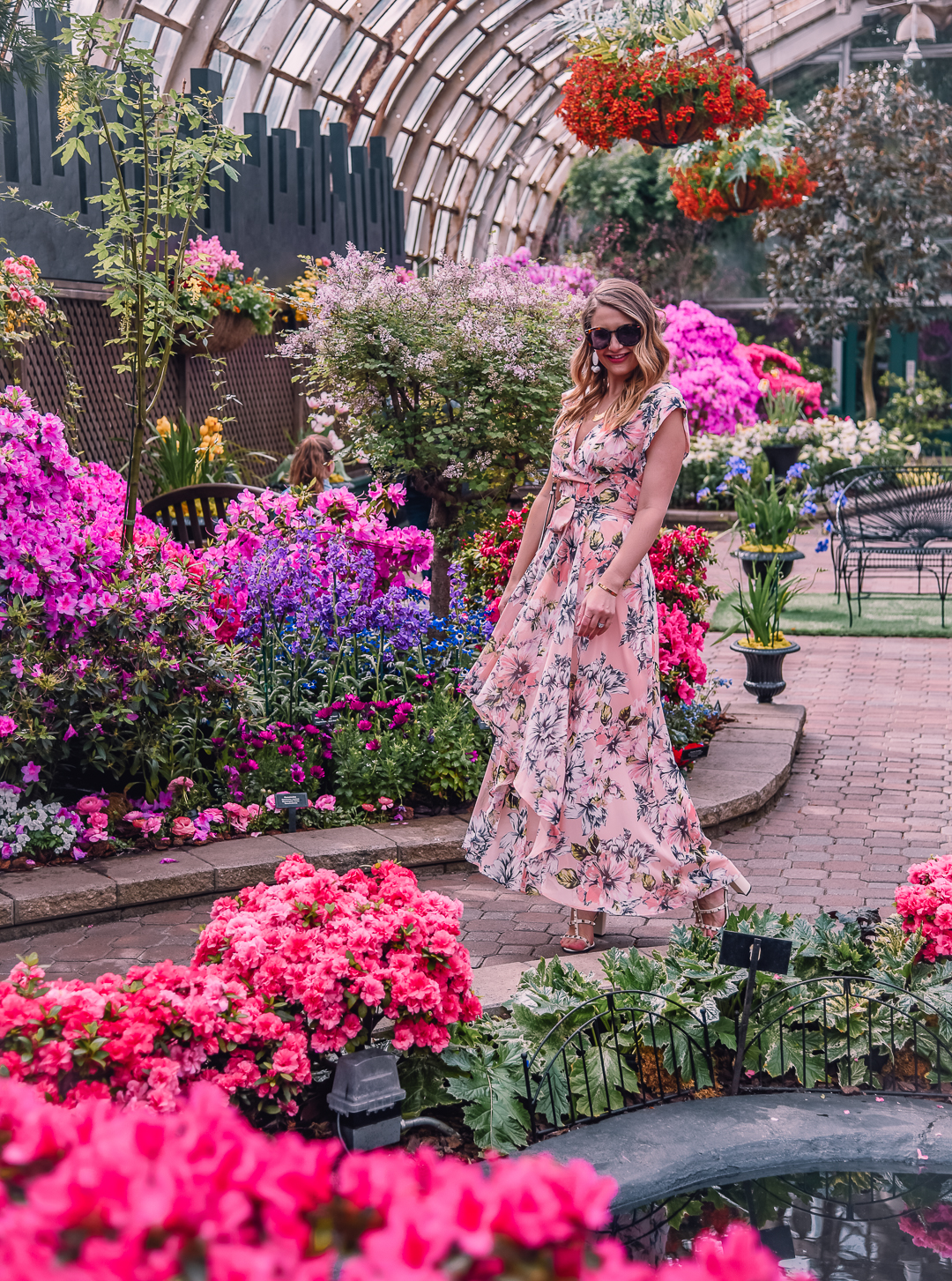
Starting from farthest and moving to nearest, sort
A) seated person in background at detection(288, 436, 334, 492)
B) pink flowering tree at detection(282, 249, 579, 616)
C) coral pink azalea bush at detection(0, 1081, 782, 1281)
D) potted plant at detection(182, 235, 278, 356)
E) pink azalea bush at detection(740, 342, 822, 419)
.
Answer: pink azalea bush at detection(740, 342, 822, 419)
potted plant at detection(182, 235, 278, 356)
seated person in background at detection(288, 436, 334, 492)
pink flowering tree at detection(282, 249, 579, 616)
coral pink azalea bush at detection(0, 1081, 782, 1281)

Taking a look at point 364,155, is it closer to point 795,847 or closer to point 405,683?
point 405,683

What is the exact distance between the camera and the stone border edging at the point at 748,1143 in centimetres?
233

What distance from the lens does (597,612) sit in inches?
127

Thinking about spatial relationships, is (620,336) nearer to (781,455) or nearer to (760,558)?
(760,558)

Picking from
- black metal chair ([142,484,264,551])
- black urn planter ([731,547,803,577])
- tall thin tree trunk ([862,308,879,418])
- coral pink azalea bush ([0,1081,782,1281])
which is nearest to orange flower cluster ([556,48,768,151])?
black urn planter ([731,547,803,577])

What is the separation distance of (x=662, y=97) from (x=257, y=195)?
3.32 m

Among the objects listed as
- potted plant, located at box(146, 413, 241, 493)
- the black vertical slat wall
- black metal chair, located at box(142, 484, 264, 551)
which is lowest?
black metal chair, located at box(142, 484, 264, 551)

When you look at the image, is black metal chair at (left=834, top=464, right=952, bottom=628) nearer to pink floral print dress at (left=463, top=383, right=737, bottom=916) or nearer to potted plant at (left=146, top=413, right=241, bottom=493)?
potted plant at (left=146, top=413, right=241, bottom=493)

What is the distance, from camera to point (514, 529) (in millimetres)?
5062

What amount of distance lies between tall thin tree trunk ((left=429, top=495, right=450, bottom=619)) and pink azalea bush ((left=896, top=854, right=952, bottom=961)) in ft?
9.45

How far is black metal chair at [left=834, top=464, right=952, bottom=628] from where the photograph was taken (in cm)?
899

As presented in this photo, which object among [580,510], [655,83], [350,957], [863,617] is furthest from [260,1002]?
[863,617]

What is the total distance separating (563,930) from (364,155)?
972cm

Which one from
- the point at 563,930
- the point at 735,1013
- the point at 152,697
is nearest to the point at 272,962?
the point at 735,1013
